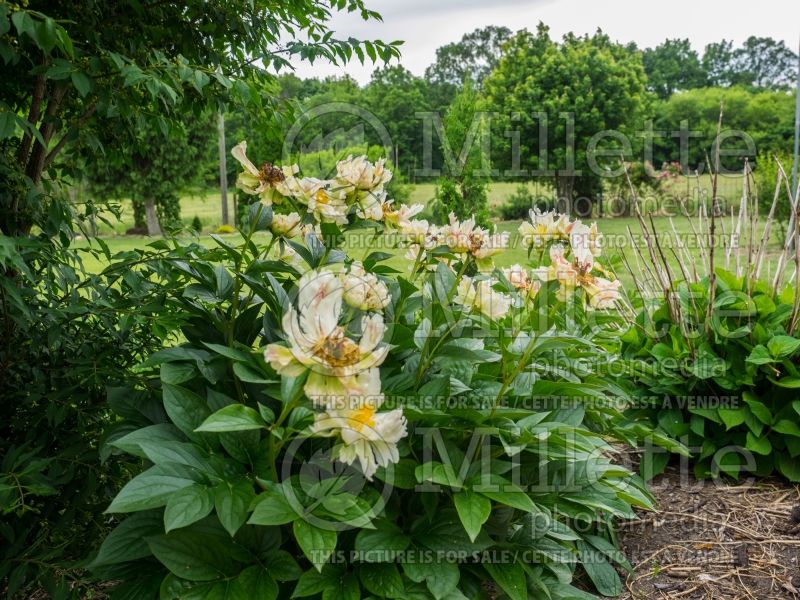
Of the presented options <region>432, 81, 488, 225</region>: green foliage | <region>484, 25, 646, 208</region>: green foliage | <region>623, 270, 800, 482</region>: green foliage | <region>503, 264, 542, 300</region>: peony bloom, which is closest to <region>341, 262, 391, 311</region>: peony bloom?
<region>503, 264, 542, 300</region>: peony bloom

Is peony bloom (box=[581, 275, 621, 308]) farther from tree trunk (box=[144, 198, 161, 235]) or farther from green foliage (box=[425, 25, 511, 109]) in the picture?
green foliage (box=[425, 25, 511, 109])

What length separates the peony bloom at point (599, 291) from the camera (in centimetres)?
137

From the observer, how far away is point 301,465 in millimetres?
1379

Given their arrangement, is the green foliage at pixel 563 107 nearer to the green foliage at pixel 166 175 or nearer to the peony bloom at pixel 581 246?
the green foliage at pixel 166 175

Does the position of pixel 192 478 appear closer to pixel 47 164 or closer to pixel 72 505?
pixel 72 505

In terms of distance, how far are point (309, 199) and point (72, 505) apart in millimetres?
894

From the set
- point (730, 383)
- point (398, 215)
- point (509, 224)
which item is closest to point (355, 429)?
point (398, 215)

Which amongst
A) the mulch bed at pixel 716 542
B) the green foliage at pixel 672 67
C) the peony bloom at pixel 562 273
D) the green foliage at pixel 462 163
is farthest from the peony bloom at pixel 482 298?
the green foliage at pixel 672 67

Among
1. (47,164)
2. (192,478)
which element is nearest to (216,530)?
(192,478)

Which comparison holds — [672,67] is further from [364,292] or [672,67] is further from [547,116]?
[364,292]

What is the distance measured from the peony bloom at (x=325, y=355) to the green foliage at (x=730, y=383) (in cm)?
161

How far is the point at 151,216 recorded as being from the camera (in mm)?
13789

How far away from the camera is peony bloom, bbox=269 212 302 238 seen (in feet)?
4.70

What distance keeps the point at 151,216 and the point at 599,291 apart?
13.7m
